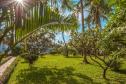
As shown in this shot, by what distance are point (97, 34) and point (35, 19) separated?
14.5 metres

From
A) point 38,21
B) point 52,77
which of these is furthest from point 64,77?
point 38,21

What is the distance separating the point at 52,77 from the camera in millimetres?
21156

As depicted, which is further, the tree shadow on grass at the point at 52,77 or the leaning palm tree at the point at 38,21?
the tree shadow on grass at the point at 52,77

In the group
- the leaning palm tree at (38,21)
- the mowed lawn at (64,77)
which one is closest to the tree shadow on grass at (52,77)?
the mowed lawn at (64,77)

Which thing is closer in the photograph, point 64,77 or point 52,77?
point 64,77

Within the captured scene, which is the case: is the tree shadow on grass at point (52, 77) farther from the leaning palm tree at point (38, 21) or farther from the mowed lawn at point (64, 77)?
the leaning palm tree at point (38, 21)

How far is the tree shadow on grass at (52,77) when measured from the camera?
19547 mm

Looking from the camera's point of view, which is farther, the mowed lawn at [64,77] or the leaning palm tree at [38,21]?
the mowed lawn at [64,77]

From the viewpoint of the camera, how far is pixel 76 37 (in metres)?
25.0

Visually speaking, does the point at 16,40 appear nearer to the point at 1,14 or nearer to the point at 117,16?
the point at 1,14

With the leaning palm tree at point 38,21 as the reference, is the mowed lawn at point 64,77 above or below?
below

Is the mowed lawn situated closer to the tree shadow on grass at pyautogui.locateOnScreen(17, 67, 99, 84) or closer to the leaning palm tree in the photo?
the tree shadow on grass at pyautogui.locateOnScreen(17, 67, 99, 84)

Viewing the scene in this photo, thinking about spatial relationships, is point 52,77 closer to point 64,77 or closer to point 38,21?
point 64,77

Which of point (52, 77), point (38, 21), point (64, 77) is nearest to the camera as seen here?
point (38, 21)
